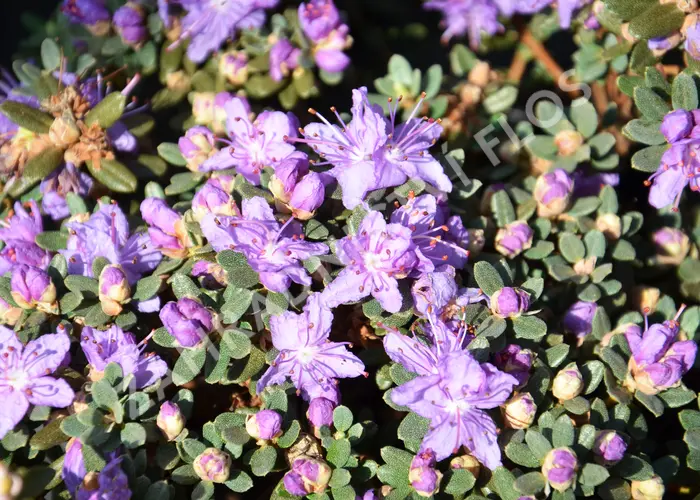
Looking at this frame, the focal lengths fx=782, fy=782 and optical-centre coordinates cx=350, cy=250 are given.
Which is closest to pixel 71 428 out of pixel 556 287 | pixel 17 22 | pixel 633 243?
pixel 556 287

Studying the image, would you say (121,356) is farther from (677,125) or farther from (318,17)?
(677,125)

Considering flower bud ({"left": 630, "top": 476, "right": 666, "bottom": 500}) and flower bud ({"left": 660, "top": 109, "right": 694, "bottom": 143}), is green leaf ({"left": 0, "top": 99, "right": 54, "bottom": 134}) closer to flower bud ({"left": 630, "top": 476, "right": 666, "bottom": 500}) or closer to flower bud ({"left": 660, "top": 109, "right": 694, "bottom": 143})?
flower bud ({"left": 660, "top": 109, "right": 694, "bottom": 143})

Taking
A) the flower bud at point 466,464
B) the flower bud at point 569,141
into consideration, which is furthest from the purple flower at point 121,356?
the flower bud at point 569,141

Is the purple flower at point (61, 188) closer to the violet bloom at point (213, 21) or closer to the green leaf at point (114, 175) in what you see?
the green leaf at point (114, 175)

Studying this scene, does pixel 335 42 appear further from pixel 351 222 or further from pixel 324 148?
pixel 351 222

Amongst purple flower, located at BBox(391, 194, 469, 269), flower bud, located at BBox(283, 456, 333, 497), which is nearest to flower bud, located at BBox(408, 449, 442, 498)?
flower bud, located at BBox(283, 456, 333, 497)

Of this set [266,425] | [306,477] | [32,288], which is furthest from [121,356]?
[306,477]

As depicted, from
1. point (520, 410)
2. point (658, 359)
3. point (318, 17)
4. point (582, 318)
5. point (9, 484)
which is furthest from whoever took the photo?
point (318, 17)
